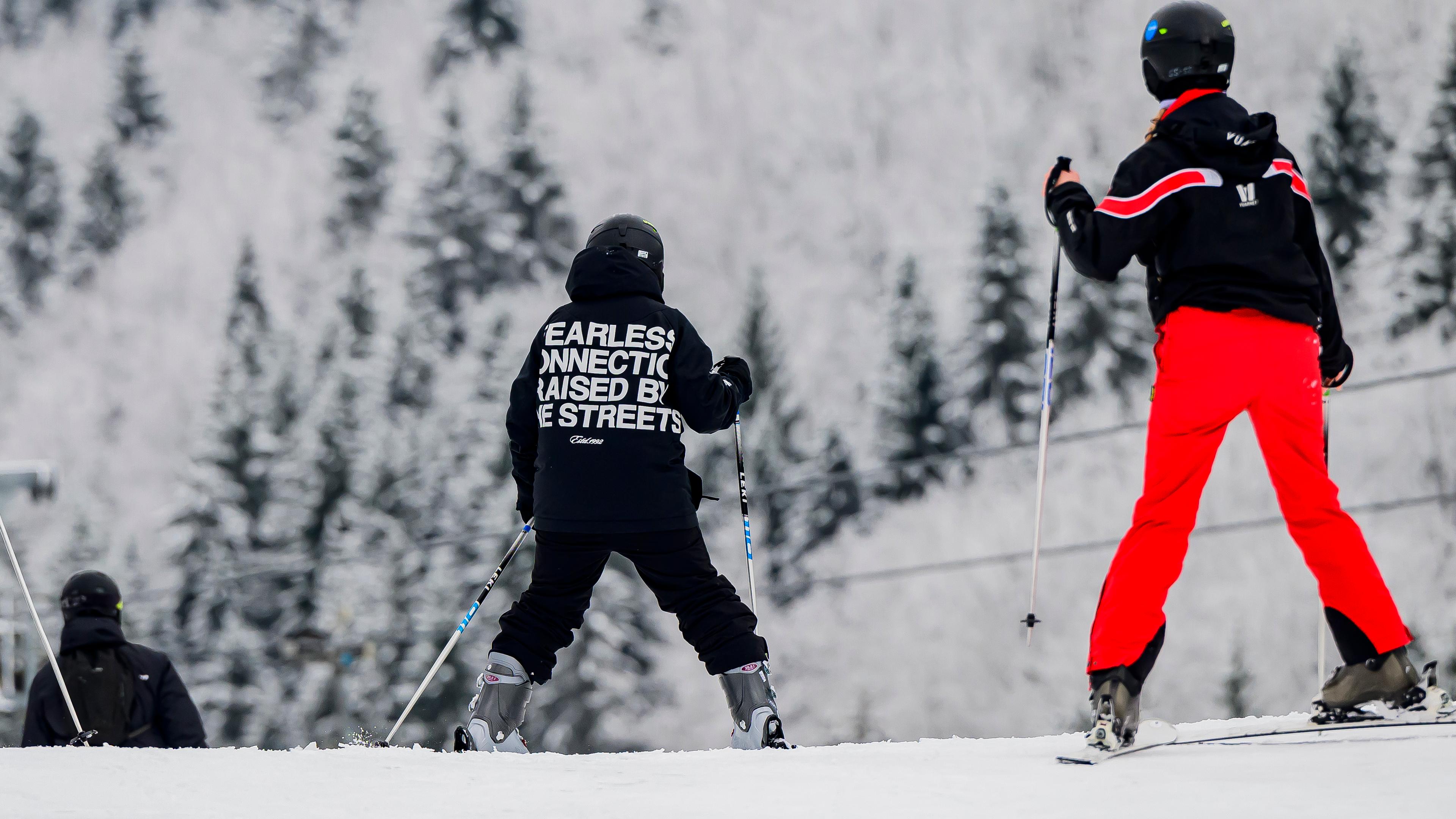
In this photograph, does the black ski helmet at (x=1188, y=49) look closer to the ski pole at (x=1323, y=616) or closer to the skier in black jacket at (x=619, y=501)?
the ski pole at (x=1323, y=616)

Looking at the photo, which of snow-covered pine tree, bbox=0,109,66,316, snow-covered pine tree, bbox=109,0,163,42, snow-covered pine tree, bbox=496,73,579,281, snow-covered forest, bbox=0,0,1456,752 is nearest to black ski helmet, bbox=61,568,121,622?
snow-covered forest, bbox=0,0,1456,752

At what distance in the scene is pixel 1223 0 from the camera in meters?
58.4

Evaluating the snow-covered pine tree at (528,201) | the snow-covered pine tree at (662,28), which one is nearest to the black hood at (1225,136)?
the snow-covered pine tree at (528,201)

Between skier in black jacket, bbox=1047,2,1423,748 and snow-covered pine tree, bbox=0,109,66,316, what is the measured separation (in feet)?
216

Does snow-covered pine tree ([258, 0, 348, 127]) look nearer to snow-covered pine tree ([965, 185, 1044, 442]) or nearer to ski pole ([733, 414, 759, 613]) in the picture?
snow-covered pine tree ([965, 185, 1044, 442])

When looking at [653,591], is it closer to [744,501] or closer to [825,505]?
[744,501]

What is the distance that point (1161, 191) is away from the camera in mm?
3826

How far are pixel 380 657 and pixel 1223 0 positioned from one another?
1771 inches

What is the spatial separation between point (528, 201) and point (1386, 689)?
56808 millimetres

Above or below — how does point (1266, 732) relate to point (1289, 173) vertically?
below

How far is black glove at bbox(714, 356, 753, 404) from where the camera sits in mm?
4758

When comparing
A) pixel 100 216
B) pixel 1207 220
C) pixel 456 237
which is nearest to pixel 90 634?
pixel 1207 220

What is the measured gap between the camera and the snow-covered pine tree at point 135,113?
6850 centimetres

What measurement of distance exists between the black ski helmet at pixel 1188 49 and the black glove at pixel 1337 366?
0.84 meters
